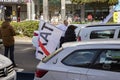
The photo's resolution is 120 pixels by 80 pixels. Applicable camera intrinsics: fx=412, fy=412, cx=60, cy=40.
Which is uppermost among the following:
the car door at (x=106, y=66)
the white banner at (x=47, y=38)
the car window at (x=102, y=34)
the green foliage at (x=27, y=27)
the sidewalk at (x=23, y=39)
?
the car door at (x=106, y=66)

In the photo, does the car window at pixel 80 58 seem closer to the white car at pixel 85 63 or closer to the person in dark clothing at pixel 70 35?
the white car at pixel 85 63

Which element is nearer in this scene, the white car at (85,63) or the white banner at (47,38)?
the white car at (85,63)

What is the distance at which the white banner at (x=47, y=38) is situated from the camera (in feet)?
43.0

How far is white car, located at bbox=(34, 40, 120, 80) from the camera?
22.0 feet

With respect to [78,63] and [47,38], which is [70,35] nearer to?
[47,38]

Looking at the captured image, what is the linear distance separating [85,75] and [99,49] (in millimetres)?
499

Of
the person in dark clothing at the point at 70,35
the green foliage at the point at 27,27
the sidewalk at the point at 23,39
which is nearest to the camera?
the person in dark clothing at the point at 70,35

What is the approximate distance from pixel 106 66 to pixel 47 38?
6564 mm

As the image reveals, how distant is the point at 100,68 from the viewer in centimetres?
678

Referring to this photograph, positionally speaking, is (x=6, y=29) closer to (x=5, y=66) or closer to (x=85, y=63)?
(x=5, y=66)

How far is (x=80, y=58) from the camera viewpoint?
7020 millimetres

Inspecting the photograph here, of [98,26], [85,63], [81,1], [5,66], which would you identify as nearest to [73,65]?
[85,63]

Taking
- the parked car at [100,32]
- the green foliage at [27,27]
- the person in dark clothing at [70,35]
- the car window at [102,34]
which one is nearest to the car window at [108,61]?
the parked car at [100,32]

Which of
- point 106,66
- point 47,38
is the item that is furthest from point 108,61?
point 47,38
